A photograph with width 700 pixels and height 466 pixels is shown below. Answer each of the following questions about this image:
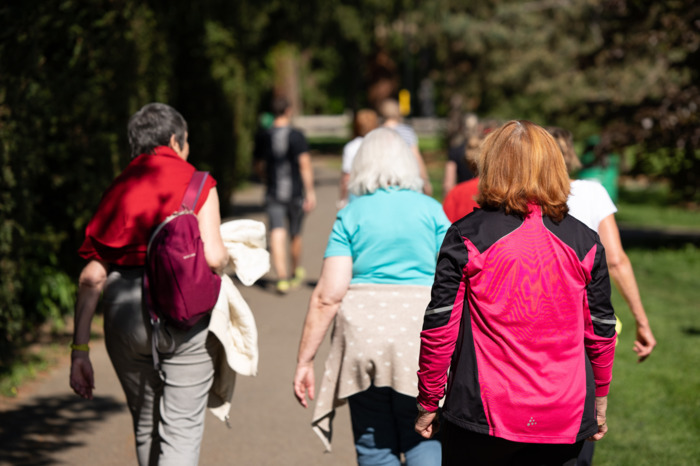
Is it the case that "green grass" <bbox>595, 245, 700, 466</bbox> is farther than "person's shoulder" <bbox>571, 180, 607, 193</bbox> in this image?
Yes

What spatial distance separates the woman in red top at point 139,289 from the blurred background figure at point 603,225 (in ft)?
5.29

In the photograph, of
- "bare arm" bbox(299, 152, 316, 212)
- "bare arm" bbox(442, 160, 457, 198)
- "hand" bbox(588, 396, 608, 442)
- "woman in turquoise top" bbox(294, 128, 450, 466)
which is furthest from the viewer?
"bare arm" bbox(299, 152, 316, 212)

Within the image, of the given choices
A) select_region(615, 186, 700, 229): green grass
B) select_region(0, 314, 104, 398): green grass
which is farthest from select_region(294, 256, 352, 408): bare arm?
select_region(615, 186, 700, 229): green grass

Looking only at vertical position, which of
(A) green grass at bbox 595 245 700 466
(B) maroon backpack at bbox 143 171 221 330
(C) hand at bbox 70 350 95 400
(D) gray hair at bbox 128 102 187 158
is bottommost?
(A) green grass at bbox 595 245 700 466

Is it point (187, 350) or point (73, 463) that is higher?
point (187, 350)

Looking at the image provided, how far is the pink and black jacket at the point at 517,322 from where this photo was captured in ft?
8.42

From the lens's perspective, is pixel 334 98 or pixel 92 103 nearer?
pixel 92 103

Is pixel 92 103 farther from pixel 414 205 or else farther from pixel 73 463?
pixel 414 205

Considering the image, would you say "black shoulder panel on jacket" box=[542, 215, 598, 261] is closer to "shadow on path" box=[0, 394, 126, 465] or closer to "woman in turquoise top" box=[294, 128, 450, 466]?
"woman in turquoise top" box=[294, 128, 450, 466]

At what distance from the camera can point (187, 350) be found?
136 inches

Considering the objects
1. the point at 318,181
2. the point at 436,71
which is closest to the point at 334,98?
the point at 436,71

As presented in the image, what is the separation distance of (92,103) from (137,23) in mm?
1181

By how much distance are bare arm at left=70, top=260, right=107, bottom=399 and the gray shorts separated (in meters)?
5.82

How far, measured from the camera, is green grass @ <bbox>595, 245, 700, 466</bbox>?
490 centimetres
